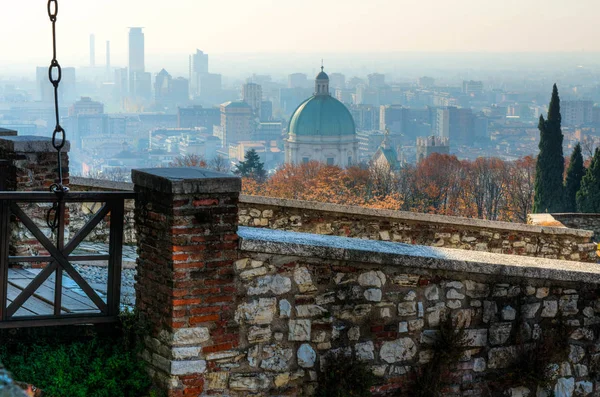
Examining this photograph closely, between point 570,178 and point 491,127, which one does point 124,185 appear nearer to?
point 570,178

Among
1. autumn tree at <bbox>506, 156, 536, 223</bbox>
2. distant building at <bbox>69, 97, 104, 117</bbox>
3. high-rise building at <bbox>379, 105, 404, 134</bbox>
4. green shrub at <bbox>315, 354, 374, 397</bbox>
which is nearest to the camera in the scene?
green shrub at <bbox>315, 354, 374, 397</bbox>

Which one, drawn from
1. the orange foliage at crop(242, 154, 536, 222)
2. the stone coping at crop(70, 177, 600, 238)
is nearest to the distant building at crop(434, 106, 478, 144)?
the orange foliage at crop(242, 154, 536, 222)

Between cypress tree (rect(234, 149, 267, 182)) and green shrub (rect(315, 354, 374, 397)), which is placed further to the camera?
cypress tree (rect(234, 149, 267, 182))

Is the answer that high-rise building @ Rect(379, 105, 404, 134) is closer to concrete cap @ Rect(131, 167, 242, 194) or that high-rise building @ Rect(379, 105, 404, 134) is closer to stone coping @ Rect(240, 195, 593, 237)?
stone coping @ Rect(240, 195, 593, 237)

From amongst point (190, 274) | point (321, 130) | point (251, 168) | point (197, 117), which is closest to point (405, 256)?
point (190, 274)

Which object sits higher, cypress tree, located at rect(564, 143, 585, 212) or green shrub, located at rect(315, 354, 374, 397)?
green shrub, located at rect(315, 354, 374, 397)

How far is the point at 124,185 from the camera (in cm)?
1035

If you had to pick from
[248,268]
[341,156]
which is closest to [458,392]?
[248,268]

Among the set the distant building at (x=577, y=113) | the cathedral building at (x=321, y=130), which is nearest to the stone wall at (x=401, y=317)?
the cathedral building at (x=321, y=130)

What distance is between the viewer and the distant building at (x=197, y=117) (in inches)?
7160

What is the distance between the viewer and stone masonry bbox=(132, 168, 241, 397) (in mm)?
4457

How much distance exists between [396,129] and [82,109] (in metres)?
67.6

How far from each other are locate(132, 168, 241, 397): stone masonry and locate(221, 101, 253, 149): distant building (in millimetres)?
163977

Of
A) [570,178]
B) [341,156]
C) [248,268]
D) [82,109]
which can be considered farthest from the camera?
[82,109]
